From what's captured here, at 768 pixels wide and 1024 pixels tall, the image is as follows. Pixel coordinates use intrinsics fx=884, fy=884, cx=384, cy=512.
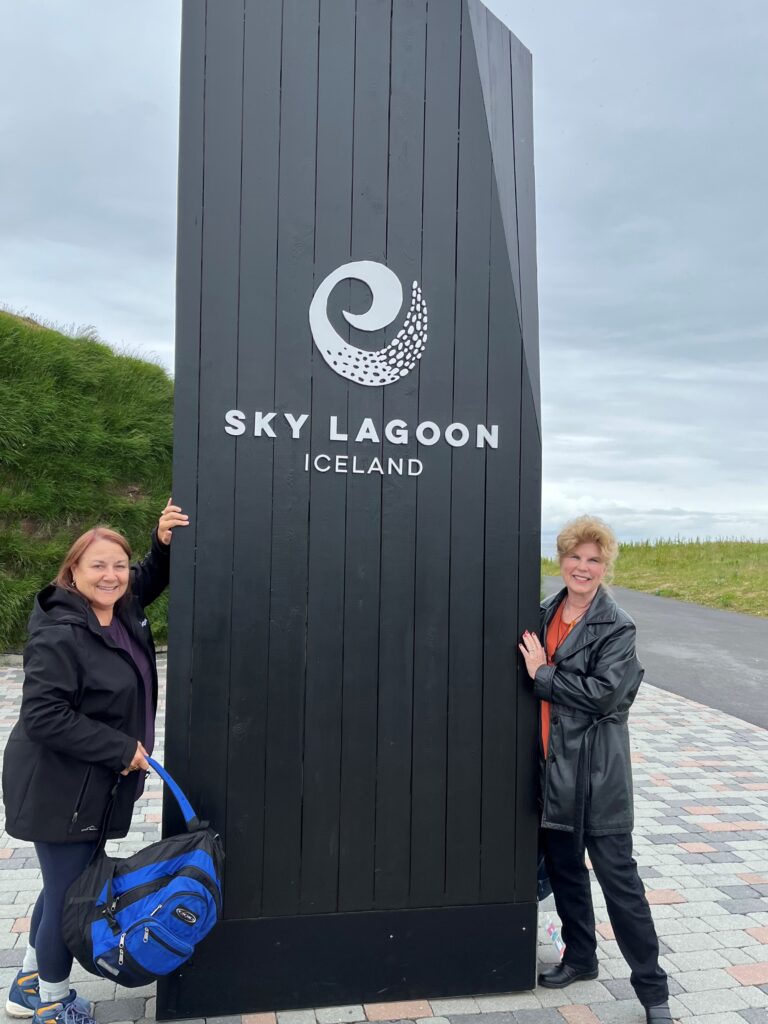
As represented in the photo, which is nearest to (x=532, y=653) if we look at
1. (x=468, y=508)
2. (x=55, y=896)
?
(x=468, y=508)

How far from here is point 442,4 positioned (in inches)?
145

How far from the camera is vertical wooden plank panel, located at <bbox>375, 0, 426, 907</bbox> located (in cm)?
357

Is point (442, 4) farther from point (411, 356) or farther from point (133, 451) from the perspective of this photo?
point (133, 451)

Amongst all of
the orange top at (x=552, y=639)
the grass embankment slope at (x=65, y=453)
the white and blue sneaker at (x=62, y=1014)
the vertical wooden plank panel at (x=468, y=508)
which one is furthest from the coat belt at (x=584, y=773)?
the grass embankment slope at (x=65, y=453)

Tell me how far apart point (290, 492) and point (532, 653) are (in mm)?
1179

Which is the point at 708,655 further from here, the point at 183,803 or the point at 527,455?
the point at 183,803

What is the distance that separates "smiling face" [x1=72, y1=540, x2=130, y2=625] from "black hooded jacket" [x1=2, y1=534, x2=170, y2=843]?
57 millimetres

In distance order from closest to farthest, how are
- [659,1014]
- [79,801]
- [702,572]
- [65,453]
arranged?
[79,801] < [659,1014] < [65,453] < [702,572]

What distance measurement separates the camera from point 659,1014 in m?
3.31

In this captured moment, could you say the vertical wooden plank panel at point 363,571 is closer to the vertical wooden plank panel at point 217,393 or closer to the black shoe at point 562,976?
the vertical wooden plank panel at point 217,393

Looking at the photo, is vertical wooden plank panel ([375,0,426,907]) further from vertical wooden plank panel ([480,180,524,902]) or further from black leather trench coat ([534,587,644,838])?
black leather trench coat ([534,587,644,838])

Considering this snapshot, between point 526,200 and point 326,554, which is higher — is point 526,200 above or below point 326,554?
above

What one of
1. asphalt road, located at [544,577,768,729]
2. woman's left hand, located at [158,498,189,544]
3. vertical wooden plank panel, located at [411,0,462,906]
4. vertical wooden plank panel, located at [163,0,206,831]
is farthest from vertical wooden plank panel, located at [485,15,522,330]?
asphalt road, located at [544,577,768,729]

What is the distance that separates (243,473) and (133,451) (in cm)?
913
